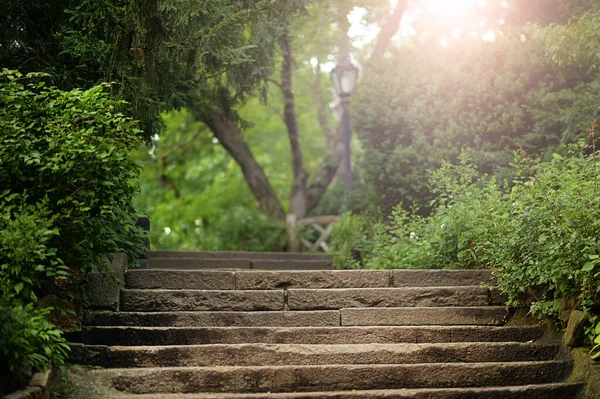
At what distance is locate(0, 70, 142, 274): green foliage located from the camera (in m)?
6.06

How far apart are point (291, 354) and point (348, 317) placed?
1016 mm

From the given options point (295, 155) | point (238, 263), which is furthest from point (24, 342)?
point (295, 155)

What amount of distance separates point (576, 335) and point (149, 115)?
4852 millimetres

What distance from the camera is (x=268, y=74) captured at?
34.5 ft

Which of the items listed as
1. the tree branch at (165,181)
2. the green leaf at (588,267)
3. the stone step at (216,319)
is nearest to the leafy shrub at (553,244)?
the green leaf at (588,267)

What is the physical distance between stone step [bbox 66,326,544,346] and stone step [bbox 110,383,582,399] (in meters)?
0.84

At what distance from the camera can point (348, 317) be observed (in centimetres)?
716

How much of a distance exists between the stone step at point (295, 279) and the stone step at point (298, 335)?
87 centimetres

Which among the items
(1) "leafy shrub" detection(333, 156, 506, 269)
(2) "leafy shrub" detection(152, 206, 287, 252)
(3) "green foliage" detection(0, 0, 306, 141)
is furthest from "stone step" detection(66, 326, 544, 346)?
(2) "leafy shrub" detection(152, 206, 287, 252)

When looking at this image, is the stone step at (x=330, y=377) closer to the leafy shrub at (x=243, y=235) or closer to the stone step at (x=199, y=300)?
the stone step at (x=199, y=300)

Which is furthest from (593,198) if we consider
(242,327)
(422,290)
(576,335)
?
(242,327)

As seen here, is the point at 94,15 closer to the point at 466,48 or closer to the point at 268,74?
the point at 268,74

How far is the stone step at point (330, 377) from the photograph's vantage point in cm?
593

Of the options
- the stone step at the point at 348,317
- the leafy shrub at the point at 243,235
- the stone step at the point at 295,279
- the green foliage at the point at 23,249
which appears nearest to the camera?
the green foliage at the point at 23,249
